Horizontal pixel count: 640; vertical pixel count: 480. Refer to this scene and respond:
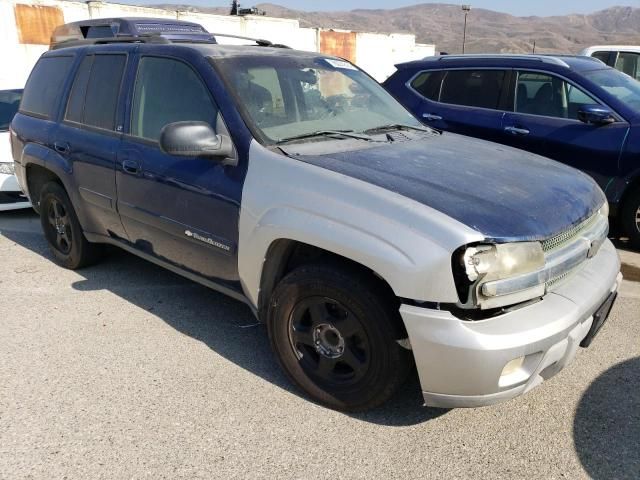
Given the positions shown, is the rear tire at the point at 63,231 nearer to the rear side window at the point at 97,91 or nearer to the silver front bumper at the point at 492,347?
the rear side window at the point at 97,91

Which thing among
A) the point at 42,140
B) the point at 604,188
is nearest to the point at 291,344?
the point at 42,140

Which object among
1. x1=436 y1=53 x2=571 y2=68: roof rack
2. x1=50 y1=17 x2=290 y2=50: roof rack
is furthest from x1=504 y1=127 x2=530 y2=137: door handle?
x1=50 y1=17 x2=290 y2=50: roof rack

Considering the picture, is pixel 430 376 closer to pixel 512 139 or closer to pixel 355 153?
pixel 355 153

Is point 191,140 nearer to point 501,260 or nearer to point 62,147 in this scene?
point 501,260

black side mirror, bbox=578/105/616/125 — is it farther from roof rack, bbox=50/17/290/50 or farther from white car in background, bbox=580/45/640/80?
white car in background, bbox=580/45/640/80

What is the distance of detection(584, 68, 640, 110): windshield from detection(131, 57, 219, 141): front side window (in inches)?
160

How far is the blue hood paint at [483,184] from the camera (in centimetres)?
238

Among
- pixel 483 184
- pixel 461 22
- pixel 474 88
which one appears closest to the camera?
pixel 483 184

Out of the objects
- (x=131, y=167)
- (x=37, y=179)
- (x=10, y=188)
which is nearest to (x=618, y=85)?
(x=131, y=167)

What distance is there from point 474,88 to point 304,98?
321cm

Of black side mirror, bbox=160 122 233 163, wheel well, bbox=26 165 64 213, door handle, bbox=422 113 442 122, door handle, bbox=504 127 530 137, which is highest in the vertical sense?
black side mirror, bbox=160 122 233 163

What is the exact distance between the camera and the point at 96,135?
3926mm

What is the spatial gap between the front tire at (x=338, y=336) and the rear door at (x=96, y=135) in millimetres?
1718

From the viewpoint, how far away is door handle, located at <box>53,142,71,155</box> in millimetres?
4195
